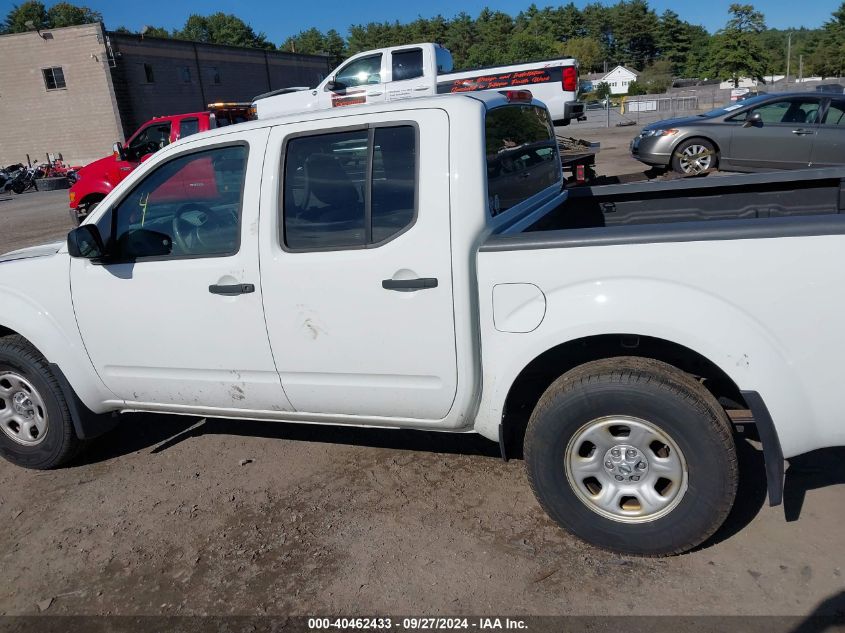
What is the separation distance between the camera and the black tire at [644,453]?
2557 millimetres

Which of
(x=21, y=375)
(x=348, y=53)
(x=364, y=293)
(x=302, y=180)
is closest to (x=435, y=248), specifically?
(x=364, y=293)

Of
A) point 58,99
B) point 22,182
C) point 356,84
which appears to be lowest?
point 22,182

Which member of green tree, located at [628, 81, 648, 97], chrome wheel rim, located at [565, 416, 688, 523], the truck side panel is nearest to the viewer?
the truck side panel

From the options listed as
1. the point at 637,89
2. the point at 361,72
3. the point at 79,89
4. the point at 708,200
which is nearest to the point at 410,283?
the point at 708,200

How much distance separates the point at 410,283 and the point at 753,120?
10.9m

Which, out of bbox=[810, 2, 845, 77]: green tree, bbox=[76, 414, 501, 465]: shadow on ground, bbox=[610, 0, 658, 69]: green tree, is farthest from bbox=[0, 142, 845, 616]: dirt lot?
bbox=[610, 0, 658, 69]: green tree

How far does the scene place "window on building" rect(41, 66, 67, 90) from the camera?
125 ft

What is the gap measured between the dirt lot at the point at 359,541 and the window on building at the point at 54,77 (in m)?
41.2

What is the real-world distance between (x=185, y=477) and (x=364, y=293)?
178cm

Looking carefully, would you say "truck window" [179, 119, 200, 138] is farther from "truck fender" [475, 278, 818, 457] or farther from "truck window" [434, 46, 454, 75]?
"truck fender" [475, 278, 818, 457]

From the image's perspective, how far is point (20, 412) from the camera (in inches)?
157

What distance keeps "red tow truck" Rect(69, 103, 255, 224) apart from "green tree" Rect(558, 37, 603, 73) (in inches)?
4384

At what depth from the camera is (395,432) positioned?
4.19 metres

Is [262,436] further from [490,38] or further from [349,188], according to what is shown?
[490,38]
